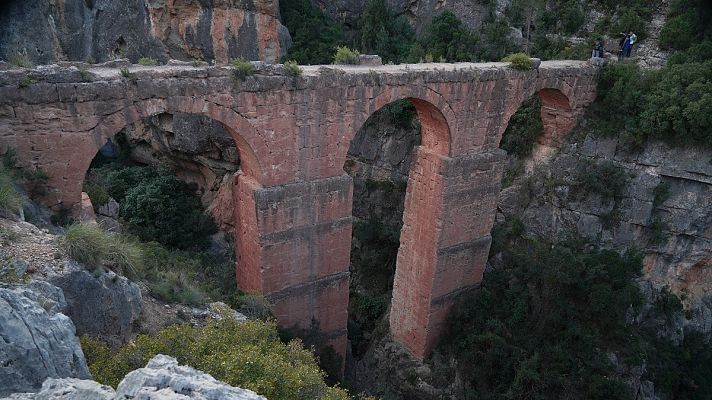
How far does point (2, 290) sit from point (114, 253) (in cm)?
260

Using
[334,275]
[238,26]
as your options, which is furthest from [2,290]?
[238,26]

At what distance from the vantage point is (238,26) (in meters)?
20.1

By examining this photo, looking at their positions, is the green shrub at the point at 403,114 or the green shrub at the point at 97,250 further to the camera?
the green shrub at the point at 403,114

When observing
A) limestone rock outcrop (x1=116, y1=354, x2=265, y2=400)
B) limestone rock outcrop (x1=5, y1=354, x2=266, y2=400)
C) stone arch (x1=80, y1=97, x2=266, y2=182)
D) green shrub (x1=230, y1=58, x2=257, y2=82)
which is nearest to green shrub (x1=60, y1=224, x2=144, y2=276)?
stone arch (x1=80, y1=97, x2=266, y2=182)

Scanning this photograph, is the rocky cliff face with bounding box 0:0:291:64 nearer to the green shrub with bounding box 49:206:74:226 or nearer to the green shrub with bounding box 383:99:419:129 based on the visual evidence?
the green shrub with bounding box 383:99:419:129

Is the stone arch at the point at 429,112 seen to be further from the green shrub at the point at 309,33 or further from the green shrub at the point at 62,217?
the green shrub at the point at 309,33

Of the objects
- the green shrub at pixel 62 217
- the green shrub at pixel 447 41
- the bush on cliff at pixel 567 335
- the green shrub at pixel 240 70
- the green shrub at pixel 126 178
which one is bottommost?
the bush on cliff at pixel 567 335

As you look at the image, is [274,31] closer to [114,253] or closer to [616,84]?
[616,84]

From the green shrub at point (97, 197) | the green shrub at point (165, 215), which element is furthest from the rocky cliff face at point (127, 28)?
the green shrub at point (97, 197)

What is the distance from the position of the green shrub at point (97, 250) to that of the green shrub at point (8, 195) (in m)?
0.94

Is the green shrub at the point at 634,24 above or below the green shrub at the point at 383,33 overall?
above

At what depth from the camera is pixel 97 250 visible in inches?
252

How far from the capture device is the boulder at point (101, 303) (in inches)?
231

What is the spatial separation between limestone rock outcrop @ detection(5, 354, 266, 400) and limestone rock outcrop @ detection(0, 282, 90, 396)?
0.25m
